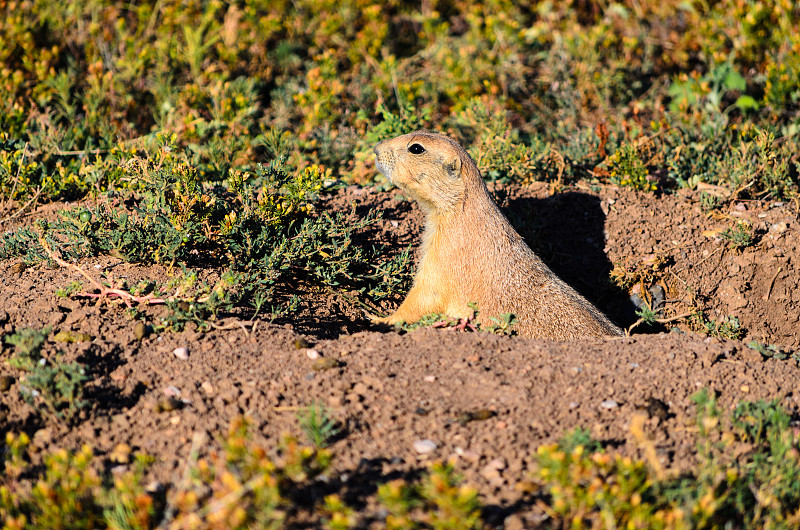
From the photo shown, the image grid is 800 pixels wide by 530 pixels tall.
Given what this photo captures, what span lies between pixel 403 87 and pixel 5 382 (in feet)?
18.6

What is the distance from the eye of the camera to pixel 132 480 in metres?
3.07

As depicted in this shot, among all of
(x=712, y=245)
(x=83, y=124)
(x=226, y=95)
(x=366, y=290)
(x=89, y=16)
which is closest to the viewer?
(x=366, y=290)

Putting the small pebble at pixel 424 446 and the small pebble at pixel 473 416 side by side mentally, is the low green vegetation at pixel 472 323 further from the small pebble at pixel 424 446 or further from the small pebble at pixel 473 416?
the small pebble at pixel 424 446

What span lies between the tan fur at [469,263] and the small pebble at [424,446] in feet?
6.64

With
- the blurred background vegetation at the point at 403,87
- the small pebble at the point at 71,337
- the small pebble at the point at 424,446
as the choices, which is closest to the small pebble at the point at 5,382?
the small pebble at the point at 71,337

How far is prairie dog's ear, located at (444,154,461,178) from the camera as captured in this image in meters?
5.86

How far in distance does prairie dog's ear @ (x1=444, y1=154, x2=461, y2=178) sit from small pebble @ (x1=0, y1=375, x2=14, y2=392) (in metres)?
3.49

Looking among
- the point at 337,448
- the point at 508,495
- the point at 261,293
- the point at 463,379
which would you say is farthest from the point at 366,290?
the point at 508,495

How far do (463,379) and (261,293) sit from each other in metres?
1.69

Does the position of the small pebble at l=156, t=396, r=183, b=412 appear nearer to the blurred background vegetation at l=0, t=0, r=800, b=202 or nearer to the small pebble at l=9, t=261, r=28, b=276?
the small pebble at l=9, t=261, r=28, b=276

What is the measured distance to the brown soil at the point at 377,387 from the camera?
368 centimetres

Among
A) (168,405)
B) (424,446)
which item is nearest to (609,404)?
(424,446)

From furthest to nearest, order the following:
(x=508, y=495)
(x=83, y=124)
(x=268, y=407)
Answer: (x=83, y=124), (x=268, y=407), (x=508, y=495)

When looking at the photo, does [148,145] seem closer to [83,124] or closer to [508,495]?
[83,124]
